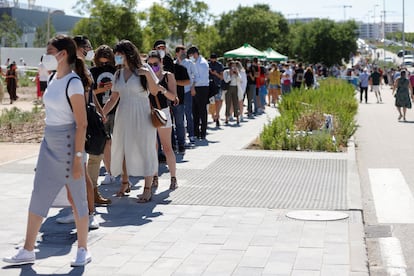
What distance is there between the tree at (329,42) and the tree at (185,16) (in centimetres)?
3125

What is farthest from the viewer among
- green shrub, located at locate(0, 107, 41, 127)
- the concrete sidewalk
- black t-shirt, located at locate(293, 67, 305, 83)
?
black t-shirt, located at locate(293, 67, 305, 83)

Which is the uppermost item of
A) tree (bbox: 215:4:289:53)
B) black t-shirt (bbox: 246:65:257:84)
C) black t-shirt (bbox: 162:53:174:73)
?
tree (bbox: 215:4:289:53)

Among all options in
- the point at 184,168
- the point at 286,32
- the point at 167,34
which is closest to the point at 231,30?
the point at 286,32

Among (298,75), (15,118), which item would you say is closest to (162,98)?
(15,118)

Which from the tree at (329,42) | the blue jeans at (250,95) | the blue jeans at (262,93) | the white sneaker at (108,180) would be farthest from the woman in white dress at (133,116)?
the tree at (329,42)

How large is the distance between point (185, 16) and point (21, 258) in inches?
2004

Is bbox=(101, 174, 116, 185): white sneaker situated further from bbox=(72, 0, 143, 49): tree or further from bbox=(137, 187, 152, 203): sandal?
bbox=(72, 0, 143, 49): tree

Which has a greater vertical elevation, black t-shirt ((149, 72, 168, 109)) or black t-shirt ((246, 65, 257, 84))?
black t-shirt ((149, 72, 168, 109))

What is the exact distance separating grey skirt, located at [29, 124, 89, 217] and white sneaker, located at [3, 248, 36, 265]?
340 mm

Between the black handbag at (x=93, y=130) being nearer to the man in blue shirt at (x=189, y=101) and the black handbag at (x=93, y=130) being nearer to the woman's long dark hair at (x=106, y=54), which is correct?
the woman's long dark hair at (x=106, y=54)

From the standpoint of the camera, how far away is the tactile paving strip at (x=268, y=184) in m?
9.30

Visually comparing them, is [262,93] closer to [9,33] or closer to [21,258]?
[21,258]

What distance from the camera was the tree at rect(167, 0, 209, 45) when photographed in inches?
2205

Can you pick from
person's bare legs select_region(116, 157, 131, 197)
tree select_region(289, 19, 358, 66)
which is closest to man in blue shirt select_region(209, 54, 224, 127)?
person's bare legs select_region(116, 157, 131, 197)
